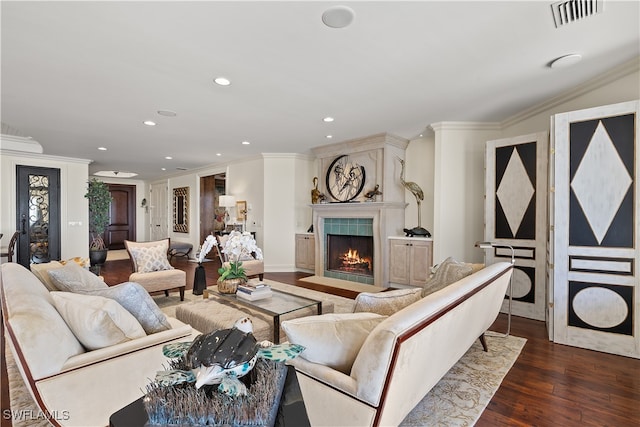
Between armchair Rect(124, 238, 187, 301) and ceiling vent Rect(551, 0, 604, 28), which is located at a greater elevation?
ceiling vent Rect(551, 0, 604, 28)

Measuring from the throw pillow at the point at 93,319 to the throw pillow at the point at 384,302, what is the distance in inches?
55.9

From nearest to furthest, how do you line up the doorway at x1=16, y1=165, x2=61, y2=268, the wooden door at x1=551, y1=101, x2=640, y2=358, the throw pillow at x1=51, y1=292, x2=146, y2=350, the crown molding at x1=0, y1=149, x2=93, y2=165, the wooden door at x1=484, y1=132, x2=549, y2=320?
1. the throw pillow at x1=51, y1=292, x2=146, y2=350
2. the wooden door at x1=551, y1=101, x2=640, y2=358
3. the wooden door at x1=484, y1=132, x2=549, y2=320
4. the crown molding at x1=0, y1=149, x2=93, y2=165
5. the doorway at x1=16, y1=165, x2=61, y2=268

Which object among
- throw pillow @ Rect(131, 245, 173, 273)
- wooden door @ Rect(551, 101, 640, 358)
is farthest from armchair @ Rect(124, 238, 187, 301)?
wooden door @ Rect(551, 101, 640, 358)

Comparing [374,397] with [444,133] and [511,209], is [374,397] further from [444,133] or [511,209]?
[444,133]

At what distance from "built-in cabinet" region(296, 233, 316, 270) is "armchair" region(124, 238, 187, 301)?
2664mm

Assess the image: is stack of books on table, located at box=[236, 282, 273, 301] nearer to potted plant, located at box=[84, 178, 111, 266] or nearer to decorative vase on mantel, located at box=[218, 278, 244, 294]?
decorative vase on mantel, located at box=[218, 278, 244, 294]

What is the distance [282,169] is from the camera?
640 centimetres

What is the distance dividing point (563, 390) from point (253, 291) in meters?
2.54

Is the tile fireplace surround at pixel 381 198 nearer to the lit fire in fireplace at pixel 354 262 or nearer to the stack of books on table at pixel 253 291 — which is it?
the lit fire in fireplace at pixel 354 262

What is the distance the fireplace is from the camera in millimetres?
5499

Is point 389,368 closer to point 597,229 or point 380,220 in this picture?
point 597,229

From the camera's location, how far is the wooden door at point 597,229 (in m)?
2.62

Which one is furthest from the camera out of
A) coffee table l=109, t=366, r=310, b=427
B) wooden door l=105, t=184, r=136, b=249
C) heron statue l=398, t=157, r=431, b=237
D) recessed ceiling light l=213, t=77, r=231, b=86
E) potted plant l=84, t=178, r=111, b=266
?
wooden door l=105, t=184, r=136, b=249

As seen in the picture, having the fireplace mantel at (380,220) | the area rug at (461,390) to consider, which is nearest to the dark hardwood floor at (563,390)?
the area rug at (461,390)
